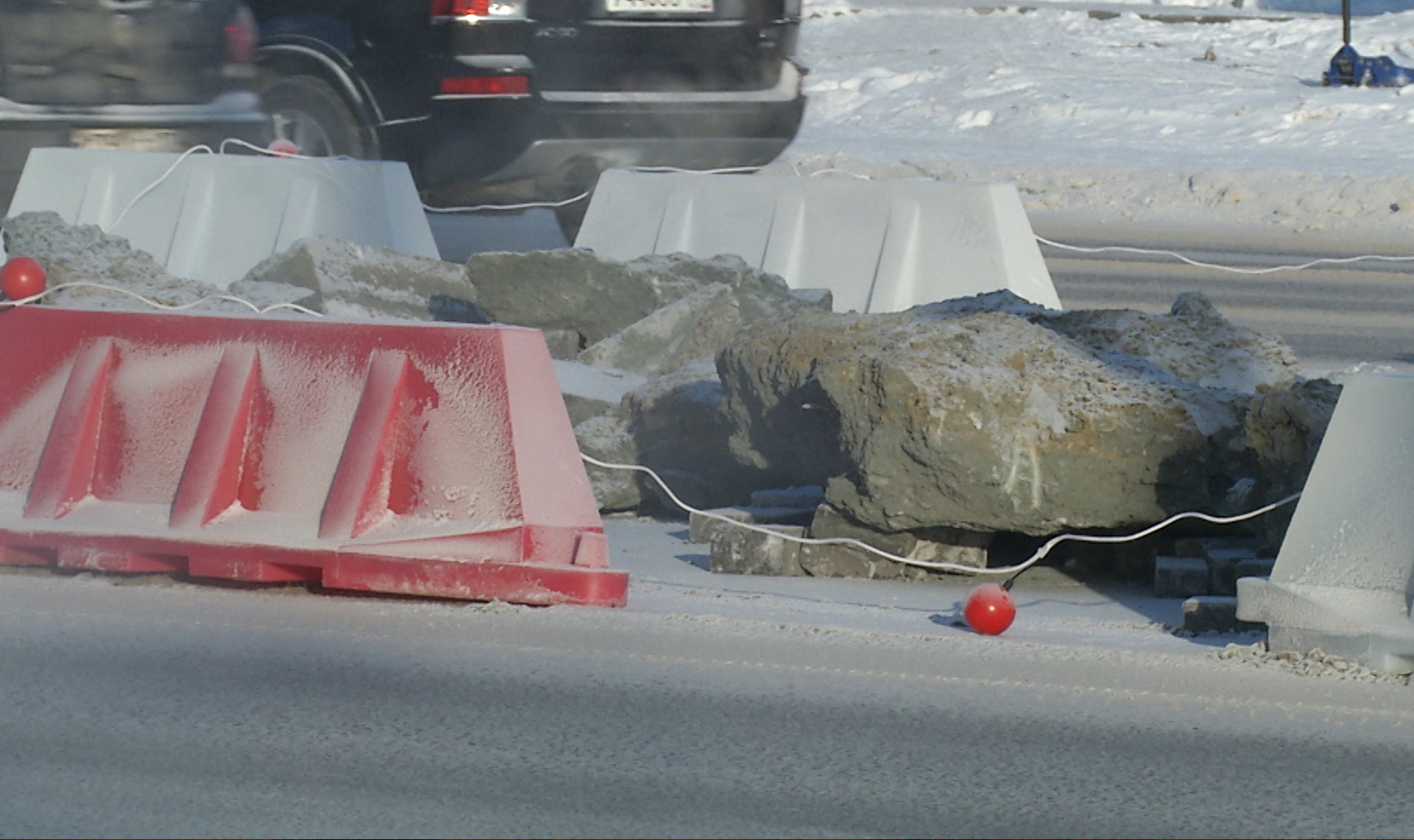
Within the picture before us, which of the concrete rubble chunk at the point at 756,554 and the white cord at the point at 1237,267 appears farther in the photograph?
the white cord at the point at 1237,267

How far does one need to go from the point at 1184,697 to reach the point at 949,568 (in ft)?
4.78

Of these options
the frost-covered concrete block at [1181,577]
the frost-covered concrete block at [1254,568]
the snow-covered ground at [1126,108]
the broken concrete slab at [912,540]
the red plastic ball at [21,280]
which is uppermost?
the red plastic ball at [21,280]

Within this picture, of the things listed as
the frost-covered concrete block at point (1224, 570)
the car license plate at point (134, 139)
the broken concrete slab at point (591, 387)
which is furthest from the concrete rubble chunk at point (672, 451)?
the car license plate at point (134, 139)

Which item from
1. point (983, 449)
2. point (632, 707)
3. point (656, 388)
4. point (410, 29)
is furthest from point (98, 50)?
point (632, 707)

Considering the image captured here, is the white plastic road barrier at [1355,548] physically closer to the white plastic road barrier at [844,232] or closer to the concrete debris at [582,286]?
the white plastic road barrier at [844,232]

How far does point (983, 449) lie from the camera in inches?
212

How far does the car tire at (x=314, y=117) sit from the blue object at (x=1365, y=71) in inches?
779

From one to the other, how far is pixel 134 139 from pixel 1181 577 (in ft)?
26.9

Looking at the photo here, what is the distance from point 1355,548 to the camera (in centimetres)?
452

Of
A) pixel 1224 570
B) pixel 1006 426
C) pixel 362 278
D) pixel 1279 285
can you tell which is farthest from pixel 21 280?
pixel 1279 285

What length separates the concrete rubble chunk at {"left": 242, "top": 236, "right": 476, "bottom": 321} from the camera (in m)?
8.21

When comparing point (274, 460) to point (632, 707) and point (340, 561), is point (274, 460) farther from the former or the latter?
point (632, 707)

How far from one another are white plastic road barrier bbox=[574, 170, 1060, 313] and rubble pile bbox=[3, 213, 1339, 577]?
81 centimetres

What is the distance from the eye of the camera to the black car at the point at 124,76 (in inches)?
435
